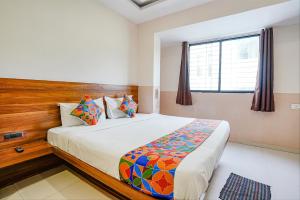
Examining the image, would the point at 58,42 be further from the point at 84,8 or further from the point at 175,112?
the point at 175,112

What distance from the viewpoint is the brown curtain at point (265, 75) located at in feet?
10.2

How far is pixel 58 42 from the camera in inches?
93.0

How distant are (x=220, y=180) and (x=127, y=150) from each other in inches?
56.7

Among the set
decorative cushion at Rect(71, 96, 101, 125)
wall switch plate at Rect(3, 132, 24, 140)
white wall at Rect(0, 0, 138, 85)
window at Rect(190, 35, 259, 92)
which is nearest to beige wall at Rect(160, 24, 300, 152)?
window at Rect(190, 35, 259, 92)

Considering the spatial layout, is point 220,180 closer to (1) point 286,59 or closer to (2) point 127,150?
(2) point 127,150

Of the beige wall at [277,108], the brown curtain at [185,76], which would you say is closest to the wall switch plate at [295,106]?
the beige wall at [277,108]

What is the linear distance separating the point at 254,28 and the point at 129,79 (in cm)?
290

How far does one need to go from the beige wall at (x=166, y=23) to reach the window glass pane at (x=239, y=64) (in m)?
1.16

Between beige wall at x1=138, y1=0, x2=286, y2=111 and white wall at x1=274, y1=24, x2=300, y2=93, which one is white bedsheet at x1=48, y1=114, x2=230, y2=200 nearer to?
beige wall at x1=138, y1=0, x2=286, y2=111

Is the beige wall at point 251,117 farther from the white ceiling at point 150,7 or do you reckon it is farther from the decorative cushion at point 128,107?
the white ceiling at point 150,7

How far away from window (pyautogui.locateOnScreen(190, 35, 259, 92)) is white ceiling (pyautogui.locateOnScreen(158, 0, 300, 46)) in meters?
0.24

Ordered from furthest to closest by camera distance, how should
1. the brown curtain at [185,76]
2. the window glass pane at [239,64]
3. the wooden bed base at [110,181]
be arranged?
1. the brown curtain at [185,76]
2. the window glass pane at [239,64]
3. the wooden bed base at [110,181]

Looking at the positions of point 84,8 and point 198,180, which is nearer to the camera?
point 198,180

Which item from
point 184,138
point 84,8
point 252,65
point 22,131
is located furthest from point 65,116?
point 252,65
